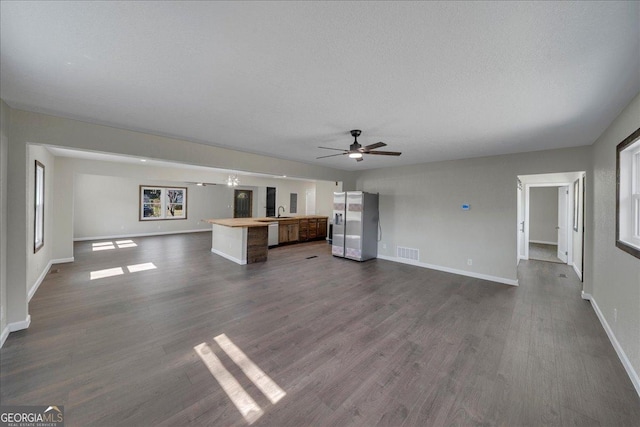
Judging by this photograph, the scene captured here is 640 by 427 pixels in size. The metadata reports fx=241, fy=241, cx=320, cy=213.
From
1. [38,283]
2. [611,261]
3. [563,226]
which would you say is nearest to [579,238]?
[563,226]

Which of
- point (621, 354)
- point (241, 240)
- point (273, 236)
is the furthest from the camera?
point (273, 236)

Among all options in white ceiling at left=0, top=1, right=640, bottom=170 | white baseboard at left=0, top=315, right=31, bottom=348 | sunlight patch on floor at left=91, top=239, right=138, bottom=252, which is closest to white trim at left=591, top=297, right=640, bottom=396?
white ceiling at left=0, top=1, right=640, bottom=170

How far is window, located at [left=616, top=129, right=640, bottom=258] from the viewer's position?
7.53 ft

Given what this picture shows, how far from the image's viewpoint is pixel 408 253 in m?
6.03

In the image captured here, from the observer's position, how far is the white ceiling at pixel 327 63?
1.30 m

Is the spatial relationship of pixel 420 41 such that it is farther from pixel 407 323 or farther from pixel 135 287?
pixel 135 287

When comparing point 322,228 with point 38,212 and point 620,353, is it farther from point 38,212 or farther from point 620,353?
point 620,353

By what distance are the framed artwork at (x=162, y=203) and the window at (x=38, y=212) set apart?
5406 mm

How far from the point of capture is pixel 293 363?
7.38 feet

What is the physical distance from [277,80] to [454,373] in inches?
116

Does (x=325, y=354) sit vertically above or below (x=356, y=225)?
below

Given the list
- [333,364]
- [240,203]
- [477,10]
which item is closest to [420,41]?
[477,10]
